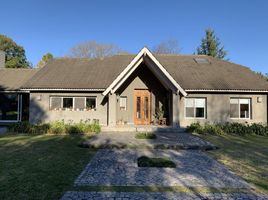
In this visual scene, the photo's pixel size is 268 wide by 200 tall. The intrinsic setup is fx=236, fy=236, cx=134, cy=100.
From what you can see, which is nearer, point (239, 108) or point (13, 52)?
point (239, 108)

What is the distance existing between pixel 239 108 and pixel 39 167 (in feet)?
47.8

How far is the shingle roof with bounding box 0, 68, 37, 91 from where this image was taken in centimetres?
1897

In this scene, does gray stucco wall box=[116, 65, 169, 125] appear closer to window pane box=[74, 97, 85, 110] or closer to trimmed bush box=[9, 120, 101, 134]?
window pane box=[74, 97, 85, 110]

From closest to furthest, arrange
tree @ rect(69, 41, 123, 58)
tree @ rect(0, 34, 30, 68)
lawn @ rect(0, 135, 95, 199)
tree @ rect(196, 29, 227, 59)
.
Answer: lawn @ rect(0, 135, 95, 199)
tree @ rect(69, 41, 123, 58)
tree @ rect(0, 34, 30, 68)
tree @ rect(196, 29, 227, 59)

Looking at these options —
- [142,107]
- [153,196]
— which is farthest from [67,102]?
[153,196]

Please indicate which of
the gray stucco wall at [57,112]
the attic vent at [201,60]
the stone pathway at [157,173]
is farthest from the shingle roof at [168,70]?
the stone pathway at [157,173]

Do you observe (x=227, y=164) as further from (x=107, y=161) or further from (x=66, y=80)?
(x=66, y=80)

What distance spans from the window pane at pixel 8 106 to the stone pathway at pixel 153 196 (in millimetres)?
15636

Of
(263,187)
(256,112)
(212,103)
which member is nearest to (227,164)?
(263,187)

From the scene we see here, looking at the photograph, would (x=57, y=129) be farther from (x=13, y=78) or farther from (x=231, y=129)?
(x=231, y=129)

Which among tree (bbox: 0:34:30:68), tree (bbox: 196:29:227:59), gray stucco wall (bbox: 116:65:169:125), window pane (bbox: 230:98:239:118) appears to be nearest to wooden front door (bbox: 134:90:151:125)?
gray stucco wall (bbox: 116:65:169:125)

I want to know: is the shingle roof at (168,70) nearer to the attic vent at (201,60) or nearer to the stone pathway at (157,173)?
the attic vent at (201,60)

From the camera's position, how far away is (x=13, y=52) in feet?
152

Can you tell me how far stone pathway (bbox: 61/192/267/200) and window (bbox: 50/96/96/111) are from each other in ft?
39.6
